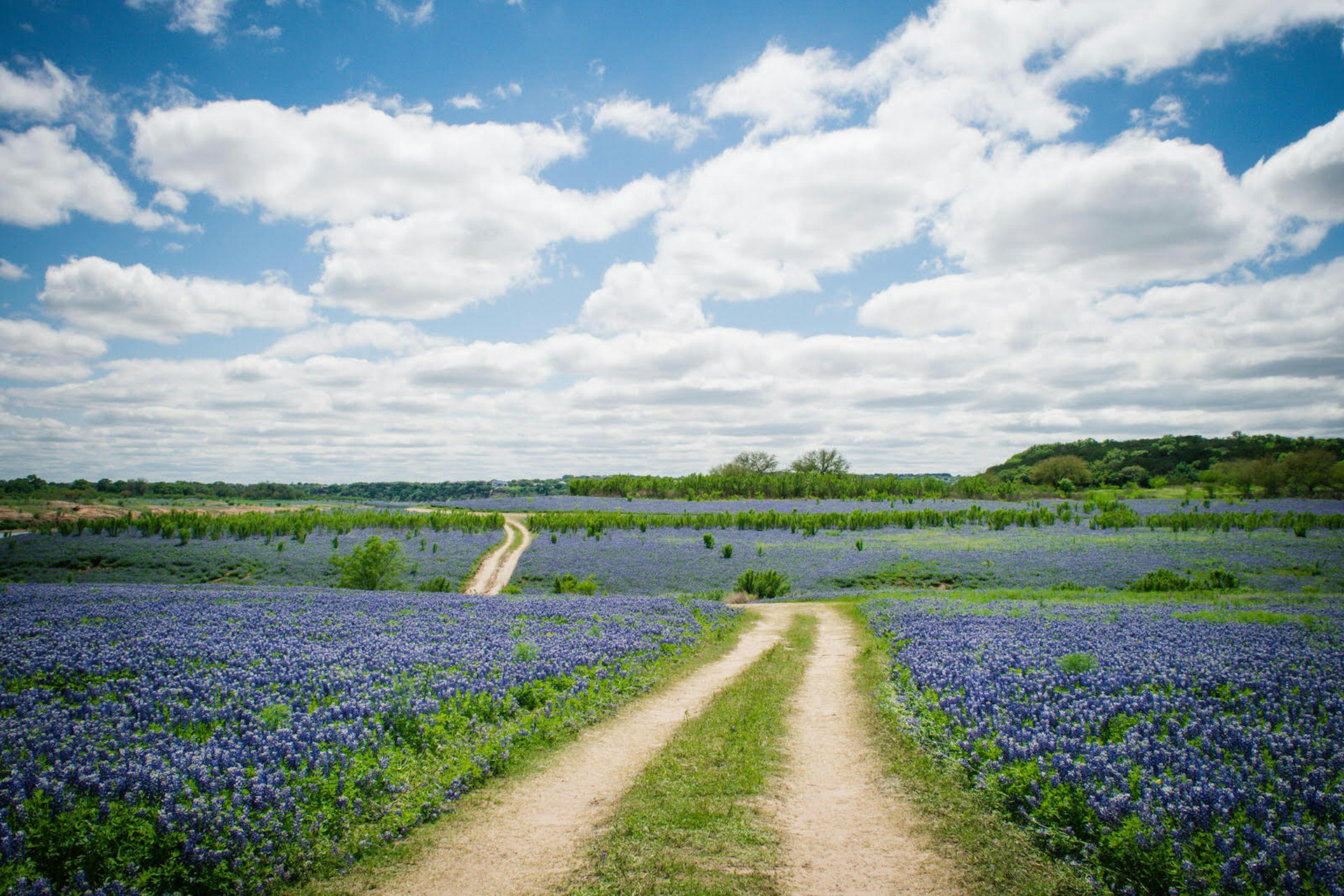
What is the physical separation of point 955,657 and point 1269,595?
25177 mm

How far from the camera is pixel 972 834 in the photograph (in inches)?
235

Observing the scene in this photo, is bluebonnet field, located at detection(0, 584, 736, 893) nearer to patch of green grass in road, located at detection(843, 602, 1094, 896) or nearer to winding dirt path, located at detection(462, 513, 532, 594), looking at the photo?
patch of green grass in road, located at detection(843, 602, 1094, 896)

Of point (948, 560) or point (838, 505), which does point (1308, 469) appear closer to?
point (838, 505)

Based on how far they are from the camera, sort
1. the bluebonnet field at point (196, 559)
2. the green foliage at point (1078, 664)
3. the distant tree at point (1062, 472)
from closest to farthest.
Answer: the green foliage at point (1078, 664) < the bluebonnet field at point (196, 559) < the distant tree at point (1062, 472)

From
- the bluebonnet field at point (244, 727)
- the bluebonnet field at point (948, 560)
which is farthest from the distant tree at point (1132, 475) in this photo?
the bluebonnet field at point (244, 727)

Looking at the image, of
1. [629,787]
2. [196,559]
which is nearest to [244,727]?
[629,787]

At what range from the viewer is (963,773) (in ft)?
23.9

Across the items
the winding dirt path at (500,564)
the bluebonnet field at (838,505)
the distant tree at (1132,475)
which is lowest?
the winding dirt path at (500,564)

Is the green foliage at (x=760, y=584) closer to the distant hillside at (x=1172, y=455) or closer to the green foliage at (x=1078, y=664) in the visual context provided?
the green foliage at (x=1078, y=664)

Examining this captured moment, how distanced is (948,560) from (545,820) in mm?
38771

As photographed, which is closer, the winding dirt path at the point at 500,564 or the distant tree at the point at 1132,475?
the winding dirt path at the point at 500,564

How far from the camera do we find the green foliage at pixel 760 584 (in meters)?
31.6

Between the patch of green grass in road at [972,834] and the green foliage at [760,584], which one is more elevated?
the patch of green grass in road at [972,834]

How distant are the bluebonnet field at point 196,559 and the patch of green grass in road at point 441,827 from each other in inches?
1332
